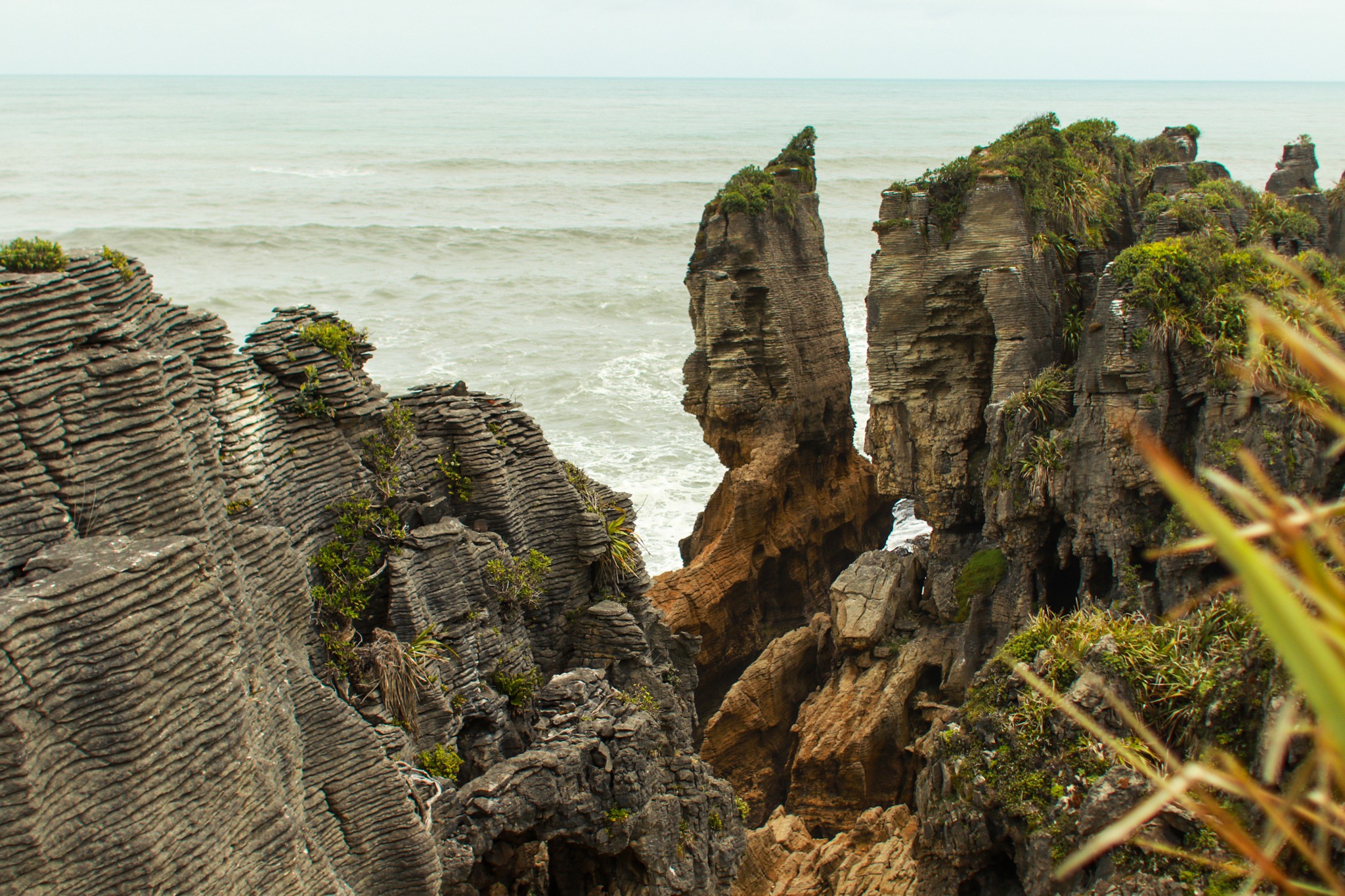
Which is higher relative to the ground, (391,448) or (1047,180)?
(1047,180)

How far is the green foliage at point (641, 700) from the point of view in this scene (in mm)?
12734

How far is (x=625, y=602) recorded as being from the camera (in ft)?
47.9

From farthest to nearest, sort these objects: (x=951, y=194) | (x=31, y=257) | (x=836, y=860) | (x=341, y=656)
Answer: (x=951, y=194) < (x=836, y=860) < (x=341, y=656) < (x=31, y=257)

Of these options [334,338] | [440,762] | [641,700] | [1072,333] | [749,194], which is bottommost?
[641,700]

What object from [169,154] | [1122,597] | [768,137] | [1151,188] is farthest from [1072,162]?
[768,137]

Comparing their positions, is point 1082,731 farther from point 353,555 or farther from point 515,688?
point 353,555

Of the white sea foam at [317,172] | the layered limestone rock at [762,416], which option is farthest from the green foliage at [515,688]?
the white sea foam at [317,172]

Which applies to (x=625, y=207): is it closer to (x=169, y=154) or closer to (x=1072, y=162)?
(x=169, y=154)

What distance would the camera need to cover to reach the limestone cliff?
12.6 metres

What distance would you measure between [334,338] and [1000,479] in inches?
435

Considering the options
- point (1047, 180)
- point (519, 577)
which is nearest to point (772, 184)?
point (1047, 180)

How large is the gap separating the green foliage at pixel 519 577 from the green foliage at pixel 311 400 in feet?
8.31

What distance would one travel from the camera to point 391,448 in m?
12.2

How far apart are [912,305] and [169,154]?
344ft
